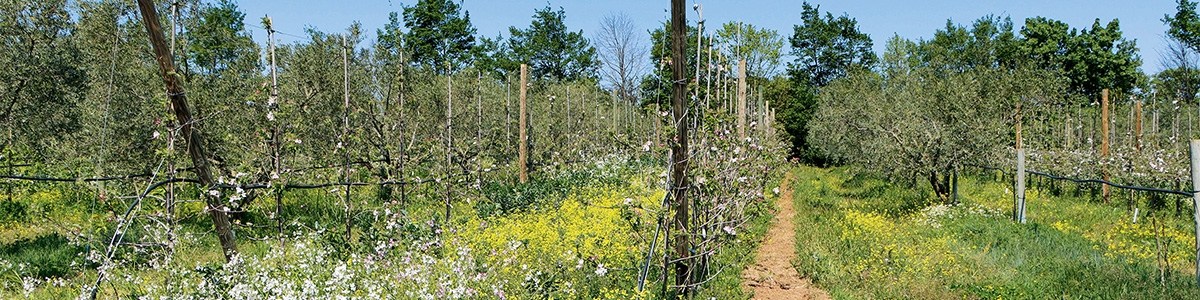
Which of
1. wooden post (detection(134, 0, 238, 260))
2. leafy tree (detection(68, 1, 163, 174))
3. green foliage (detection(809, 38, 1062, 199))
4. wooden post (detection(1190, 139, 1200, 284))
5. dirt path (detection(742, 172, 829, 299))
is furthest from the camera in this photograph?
A: green foliage (detection(809, 38, 1062, 199))

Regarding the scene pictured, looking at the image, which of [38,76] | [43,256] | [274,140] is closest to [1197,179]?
[274,140]

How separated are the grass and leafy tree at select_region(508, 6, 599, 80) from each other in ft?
150

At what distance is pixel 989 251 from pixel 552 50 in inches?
2019

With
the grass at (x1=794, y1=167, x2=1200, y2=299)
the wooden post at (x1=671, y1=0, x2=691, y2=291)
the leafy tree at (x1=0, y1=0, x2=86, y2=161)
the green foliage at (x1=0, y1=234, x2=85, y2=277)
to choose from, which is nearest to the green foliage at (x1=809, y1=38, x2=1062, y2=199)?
the grass at (x1=794, y1=167, x2=1200, y2=299)

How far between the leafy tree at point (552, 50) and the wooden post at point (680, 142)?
52529 millimetres

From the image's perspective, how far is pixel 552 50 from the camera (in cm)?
5869

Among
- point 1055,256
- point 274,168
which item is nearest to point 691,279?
point 274,168

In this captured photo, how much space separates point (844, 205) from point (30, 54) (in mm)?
15681

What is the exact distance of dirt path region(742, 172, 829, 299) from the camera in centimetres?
802

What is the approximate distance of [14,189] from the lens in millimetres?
15523

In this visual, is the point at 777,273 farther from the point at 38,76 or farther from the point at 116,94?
the point at 38,76

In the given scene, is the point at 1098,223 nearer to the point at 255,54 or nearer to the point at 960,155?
the point at 960,155

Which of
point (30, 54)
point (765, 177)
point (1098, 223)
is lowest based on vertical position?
point (1098, 223)

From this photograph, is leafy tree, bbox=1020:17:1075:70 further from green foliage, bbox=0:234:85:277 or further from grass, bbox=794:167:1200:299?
green foliage, bbox=0:234:85:277
